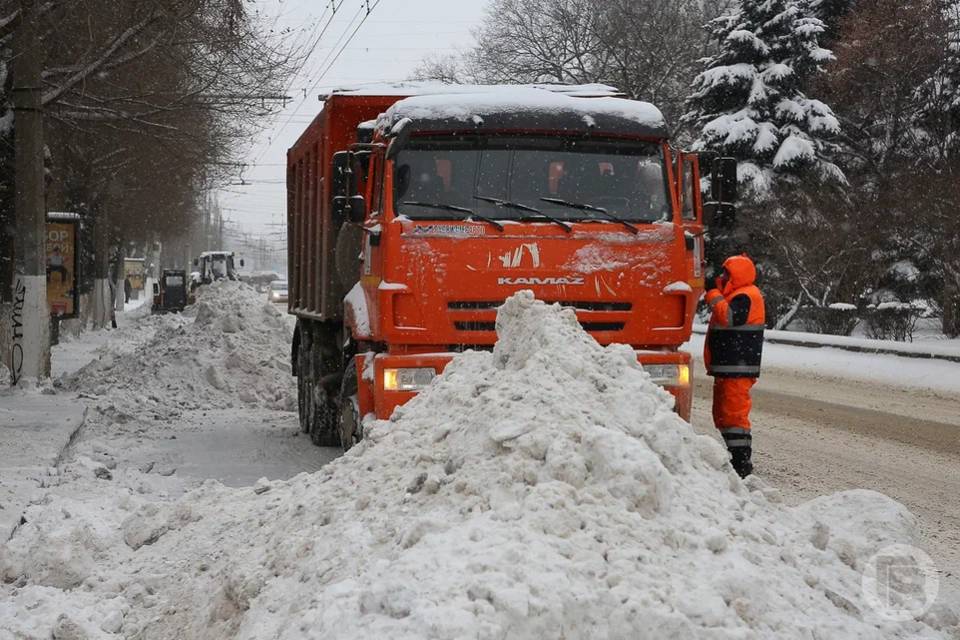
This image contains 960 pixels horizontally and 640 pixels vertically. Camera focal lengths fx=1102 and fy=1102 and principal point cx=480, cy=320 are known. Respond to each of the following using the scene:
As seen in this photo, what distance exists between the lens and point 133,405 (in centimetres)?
1377

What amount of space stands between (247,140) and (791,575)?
29143mm

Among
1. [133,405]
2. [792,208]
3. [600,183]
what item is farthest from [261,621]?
[792,208]

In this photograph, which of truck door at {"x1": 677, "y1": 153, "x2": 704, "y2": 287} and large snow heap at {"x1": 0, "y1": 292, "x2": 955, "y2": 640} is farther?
truck door at {"x1": 677, "y1": 153, "x2": 704, "y2": 287}

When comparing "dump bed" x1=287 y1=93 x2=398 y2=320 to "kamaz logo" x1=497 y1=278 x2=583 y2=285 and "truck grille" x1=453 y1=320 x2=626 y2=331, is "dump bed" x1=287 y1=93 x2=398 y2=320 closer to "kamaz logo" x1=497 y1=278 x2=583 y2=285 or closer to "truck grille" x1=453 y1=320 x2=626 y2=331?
"truck grille" x1=453 y1=320 x2=626 y2=331

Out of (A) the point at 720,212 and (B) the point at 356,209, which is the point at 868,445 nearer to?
(A) the point at 720,212

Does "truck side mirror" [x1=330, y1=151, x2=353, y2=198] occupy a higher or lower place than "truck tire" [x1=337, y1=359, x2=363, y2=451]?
higher

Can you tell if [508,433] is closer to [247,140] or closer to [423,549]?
[423,549]

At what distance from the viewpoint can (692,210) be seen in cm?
845

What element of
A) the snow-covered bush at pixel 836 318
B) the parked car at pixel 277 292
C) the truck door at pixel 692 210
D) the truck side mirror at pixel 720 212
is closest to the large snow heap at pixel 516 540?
the truck door at pixel 692 210

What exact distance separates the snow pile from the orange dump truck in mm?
6240

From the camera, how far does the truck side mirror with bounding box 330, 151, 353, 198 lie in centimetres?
830

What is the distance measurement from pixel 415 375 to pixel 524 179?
1.64m

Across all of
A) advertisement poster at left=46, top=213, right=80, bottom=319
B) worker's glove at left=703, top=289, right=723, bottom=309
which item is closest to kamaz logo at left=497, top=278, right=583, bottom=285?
worker's glove at left=703, top=289, right=723, bottom=309

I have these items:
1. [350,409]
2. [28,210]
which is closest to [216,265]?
[28,210]
